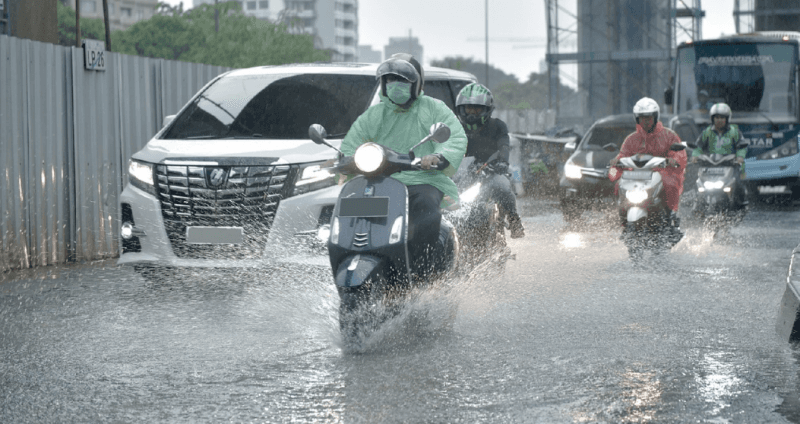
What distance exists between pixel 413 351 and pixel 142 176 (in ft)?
10.3

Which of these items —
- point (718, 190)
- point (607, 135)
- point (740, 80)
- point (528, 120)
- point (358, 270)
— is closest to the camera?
point (358, 270)

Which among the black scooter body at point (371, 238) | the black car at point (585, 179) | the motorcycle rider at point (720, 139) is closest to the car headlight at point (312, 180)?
the black scooter body at point (371, 238)

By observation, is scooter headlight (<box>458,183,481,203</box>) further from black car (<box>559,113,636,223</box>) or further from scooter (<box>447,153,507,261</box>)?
black car (<box>559,113,636,223</box>)

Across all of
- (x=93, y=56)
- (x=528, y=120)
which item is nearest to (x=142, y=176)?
(x=93, y=56)

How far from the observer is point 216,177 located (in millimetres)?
7508

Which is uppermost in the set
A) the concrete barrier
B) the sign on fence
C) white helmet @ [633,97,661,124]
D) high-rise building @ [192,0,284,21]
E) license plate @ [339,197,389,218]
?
high-rise building @ [192,0,284,21]

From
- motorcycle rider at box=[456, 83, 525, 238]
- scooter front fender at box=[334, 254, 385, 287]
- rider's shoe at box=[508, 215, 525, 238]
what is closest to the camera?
scooter front fender at box=[334, 254, 385, 287]

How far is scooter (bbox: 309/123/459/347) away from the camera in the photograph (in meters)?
5.63

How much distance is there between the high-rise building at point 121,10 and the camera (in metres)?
107

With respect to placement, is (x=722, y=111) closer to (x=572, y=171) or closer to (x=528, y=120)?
(x=572, y=171)

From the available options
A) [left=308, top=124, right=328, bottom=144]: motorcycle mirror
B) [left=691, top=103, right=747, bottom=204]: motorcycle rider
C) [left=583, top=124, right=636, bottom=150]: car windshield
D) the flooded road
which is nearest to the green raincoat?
[left=308, top=124, right=328, bottom=144]: motorcycle mirror

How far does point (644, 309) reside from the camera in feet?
23.1

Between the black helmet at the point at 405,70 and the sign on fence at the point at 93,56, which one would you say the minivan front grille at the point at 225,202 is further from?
the sign on fence at the point at 93,56

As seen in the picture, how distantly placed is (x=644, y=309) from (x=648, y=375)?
2.03 metres
